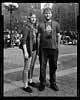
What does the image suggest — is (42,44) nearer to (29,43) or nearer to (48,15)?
(29,43)

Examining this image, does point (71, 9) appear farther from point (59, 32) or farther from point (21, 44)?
point (21, 44)

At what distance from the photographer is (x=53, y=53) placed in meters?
4.48

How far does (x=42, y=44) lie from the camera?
14.5 ft

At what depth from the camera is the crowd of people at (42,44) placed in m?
4.38

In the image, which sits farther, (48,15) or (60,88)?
(60,88)

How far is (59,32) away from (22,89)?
61.4 inches

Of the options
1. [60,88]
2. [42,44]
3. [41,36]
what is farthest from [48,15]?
[60,88]

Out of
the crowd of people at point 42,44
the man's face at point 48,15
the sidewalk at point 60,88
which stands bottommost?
the sidewalk at point 60,88

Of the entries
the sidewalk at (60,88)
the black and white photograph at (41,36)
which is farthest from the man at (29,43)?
the sidewalk at (60,88)

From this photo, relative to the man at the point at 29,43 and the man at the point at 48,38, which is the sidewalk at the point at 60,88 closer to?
the man at the point at 29,43

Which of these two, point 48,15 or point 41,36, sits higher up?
point 48,15

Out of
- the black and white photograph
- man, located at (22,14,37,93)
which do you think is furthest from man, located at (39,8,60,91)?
man, located at (22,14,37,93)

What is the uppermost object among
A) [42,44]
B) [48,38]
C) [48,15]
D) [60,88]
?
[48,15]

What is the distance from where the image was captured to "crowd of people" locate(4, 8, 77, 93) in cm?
438
